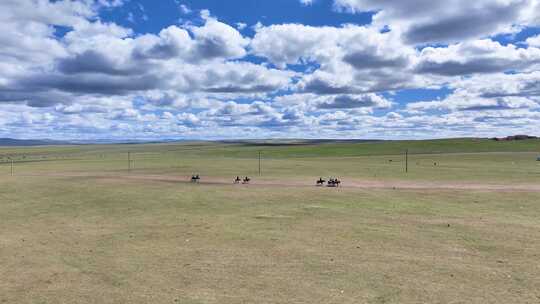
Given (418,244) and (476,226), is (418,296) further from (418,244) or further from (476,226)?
(476,226)

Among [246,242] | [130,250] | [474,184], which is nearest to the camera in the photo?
[130,250]

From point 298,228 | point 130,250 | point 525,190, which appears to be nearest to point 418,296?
point 298,228

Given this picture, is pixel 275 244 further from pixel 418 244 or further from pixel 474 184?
pixel 474 184

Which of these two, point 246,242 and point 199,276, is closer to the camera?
point 199,276

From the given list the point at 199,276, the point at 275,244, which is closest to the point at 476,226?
the point at 275,244

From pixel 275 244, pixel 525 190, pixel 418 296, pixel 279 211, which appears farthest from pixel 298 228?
pixel 525 190

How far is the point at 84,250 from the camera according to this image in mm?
16109

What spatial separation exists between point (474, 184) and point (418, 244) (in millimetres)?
28298

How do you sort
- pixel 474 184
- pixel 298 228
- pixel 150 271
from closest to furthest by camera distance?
pixel 150 271, pixel 298 228, pixel 474 184

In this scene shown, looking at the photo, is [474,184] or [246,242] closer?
[246,242]

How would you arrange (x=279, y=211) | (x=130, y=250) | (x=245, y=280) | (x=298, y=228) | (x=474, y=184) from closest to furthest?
1. (x=245, y=280)
2. (x=130, y=250)
3. (x=298, y=228)
4. (x=279, y=211)
5. (x=474, y=184)

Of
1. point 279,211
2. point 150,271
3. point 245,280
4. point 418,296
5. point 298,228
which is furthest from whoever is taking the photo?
point 279,211

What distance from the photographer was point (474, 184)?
41000 millimetres

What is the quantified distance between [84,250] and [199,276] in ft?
20.1
